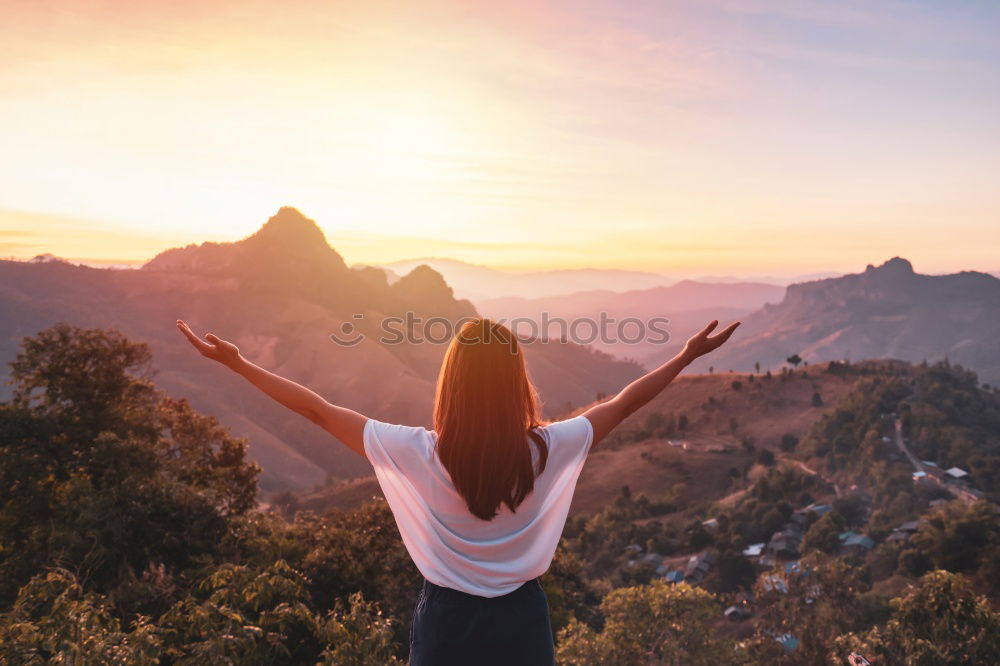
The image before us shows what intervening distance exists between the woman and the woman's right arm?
0.52ft

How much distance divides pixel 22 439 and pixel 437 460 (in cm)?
2148

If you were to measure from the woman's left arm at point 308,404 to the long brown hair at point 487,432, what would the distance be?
0.39 metres

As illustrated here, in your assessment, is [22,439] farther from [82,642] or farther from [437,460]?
[437,460]

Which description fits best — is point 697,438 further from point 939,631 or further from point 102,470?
point 102,470

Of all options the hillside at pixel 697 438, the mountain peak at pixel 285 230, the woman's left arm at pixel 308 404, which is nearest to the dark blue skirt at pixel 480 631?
the woman's left arm at pixel 308 404

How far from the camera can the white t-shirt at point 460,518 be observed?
2479 mm

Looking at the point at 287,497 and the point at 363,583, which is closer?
the point at 363,583

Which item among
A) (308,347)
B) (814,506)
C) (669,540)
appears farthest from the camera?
(308,347)

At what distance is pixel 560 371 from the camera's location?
15775 cm

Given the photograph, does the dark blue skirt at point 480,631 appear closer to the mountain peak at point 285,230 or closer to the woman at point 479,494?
the woman at point 479,494

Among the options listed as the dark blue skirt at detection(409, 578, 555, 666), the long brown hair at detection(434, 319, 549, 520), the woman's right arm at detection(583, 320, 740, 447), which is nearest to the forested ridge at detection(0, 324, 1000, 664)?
the dark blue skirt at detection(409, 578, 555, 666)

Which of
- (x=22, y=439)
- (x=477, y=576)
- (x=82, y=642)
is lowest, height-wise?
(x=22, y=439)

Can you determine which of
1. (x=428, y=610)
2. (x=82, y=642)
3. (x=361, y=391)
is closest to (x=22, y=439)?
(x=82, y=642)

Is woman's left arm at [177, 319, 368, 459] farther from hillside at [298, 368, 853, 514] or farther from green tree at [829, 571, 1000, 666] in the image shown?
hillside at [298, 368, 853, 514]
